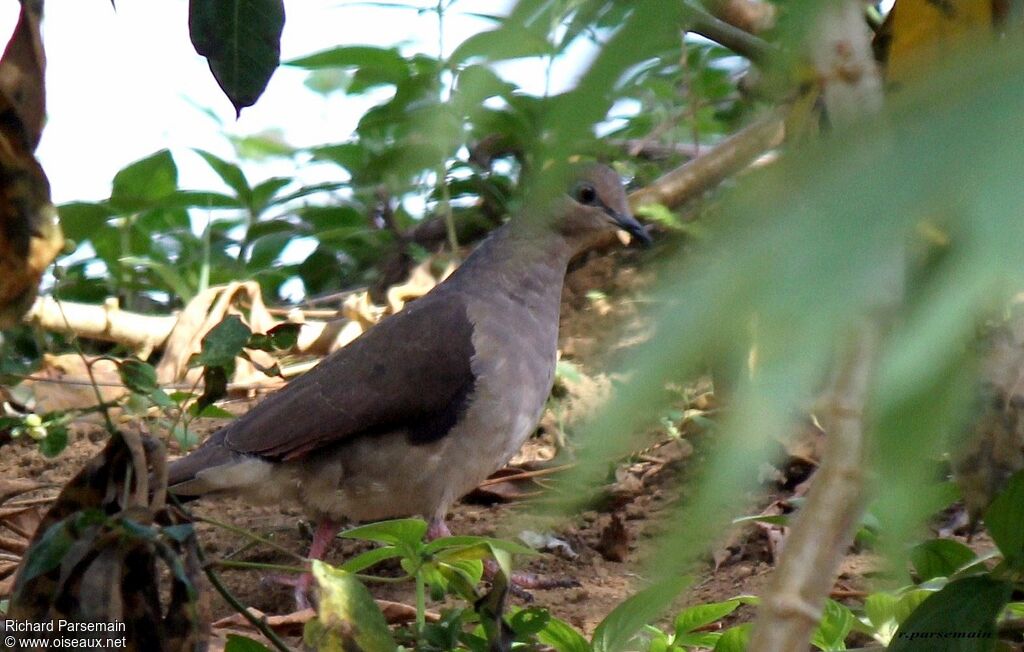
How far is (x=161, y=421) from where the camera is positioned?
395 centimetres

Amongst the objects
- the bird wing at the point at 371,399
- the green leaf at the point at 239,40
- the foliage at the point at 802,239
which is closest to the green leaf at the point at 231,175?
the bird wing at the point at 371,399

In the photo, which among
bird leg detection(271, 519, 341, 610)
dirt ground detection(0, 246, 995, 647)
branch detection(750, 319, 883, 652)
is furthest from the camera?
bird leg detection(271, 519, 341, 610)

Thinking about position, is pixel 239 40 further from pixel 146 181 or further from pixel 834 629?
pixel 146 181

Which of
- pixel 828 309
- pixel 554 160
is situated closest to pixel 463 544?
pixel 554 160

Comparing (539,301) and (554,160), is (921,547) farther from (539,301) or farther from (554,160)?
(539,301)

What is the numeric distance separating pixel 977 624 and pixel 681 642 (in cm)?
59

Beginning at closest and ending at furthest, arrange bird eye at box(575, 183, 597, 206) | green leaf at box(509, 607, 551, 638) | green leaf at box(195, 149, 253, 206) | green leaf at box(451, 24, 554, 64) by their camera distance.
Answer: green leaf at box(451, 24, 554, 64), green leaf at box(509, 607, 551, 638), bird eye at box(575, 183, 597, 206), green leaf at box(195, 149, 253, 206)

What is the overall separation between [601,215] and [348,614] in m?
2.56

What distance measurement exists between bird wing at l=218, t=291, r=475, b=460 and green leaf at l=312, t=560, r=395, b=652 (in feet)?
6.30

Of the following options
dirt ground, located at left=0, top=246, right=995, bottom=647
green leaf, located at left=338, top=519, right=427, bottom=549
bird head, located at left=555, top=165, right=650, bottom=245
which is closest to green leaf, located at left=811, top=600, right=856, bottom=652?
dirt ground, located at left=0, top=246, right=995, bottom=647

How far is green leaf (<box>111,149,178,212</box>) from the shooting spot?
471cm

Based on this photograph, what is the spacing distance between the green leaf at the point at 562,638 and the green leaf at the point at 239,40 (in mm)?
914

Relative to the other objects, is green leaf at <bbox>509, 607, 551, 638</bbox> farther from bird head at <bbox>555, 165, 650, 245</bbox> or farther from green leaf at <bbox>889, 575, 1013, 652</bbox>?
bird head at <bbox>555, 165, 650, 245</bbox>

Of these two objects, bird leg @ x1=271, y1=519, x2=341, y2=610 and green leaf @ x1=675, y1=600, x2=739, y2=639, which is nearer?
green leaf @ x1=675, y1=600, x2=739, y2=639
